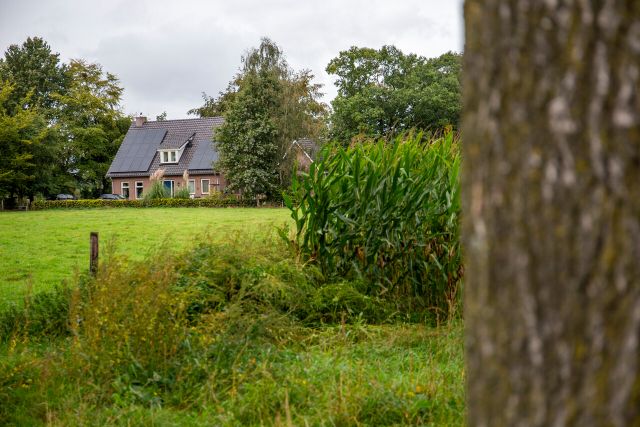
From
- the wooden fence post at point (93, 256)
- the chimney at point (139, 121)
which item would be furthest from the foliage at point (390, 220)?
the chimney at point (139, 121)

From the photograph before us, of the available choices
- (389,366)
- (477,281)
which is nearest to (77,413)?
(389,366)

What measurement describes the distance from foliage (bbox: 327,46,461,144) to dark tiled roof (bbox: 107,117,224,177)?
10.4 metres

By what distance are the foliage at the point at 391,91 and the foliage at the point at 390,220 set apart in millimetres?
35696

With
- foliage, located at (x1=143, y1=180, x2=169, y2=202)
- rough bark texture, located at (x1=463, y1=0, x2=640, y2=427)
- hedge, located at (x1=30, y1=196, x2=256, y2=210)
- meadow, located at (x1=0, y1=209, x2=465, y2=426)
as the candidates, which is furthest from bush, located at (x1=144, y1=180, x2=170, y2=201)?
rough bark texture, located at (x1=463, y1=0, x2=640, y2=427)

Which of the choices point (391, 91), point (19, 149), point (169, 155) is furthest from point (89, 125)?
point (391, 91)

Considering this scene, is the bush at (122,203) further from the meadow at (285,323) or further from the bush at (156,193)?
the meadow at (285,323)

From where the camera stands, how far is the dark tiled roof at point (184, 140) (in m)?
51.3

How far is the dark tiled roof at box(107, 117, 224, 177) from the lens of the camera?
51.3 meters

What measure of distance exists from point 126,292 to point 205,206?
33552 millimetres

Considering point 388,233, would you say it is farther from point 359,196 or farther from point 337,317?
point 337,317

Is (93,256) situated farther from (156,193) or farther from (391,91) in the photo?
(391,91)

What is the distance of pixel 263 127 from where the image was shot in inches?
1585

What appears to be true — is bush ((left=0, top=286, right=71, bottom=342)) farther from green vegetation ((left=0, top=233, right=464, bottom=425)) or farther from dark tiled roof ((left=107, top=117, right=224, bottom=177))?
dark tiled roof ((left=107, top=117, right=224, bottom=177))

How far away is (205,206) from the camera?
38.4m
